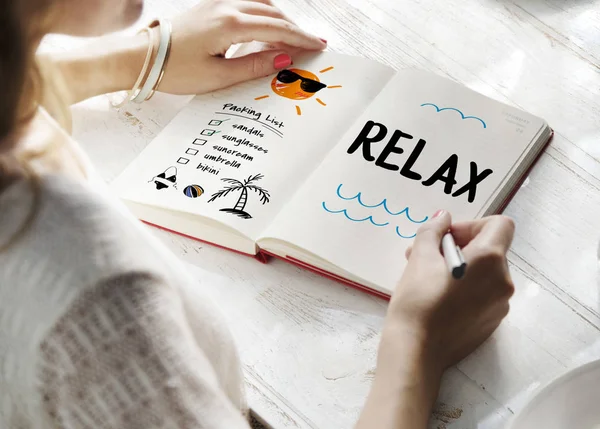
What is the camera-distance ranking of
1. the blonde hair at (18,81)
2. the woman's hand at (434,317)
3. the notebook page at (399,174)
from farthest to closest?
the notebook page at (399,174), the woman's hand at (434,317), the blonde hair at (18,81)

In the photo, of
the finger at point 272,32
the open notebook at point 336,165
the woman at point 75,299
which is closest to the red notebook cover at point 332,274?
the open notebook at point 336,165

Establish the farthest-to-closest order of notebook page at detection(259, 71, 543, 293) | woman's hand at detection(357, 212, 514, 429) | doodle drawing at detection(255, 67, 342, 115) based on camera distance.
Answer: doodle drawing at detection(255, 67, 342, 115), notebook page at detection(259, 71, 543, 293), woman's hand at detection(357, 212, 514, 429)

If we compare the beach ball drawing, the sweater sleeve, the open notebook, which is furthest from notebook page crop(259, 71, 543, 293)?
the sweater sleeve

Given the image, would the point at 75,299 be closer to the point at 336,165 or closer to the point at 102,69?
the point at 336,165

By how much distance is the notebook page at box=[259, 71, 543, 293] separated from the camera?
738 mm

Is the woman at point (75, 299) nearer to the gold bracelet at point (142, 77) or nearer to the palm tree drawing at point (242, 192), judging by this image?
the palm tree drawing at point (242, 192)

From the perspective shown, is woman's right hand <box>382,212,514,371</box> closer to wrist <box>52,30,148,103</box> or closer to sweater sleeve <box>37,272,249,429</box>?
sweater sleeve <box>37,272,249,429</box>

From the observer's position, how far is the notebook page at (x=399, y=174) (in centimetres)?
74

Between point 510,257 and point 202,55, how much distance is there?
469 mm

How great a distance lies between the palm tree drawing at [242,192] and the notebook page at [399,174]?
0.04 meters

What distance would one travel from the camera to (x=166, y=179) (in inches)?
32.8

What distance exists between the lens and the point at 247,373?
69cm

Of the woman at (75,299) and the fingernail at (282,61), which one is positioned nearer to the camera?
the woman at (75,299)

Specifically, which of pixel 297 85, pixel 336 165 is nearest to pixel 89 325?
pixel 336 165
